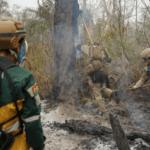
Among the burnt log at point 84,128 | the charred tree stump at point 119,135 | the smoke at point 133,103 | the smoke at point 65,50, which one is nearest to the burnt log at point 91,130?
the burnt log at point 84,128

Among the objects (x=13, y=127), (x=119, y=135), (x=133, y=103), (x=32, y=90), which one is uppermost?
(x=32, y=90)

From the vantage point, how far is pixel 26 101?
1250mm

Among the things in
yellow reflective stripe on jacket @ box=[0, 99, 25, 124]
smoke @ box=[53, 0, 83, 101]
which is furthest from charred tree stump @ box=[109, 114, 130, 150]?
smoke @ box=[53, 0, 83, 101]

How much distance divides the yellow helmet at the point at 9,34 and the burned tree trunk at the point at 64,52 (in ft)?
12.2

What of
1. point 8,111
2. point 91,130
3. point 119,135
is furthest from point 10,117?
point 91,130

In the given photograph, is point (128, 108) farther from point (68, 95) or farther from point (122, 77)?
point (68, 95)

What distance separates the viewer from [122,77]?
20.3ft

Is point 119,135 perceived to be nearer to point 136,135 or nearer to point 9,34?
point 136,135

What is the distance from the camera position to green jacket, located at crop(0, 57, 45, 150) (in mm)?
1140

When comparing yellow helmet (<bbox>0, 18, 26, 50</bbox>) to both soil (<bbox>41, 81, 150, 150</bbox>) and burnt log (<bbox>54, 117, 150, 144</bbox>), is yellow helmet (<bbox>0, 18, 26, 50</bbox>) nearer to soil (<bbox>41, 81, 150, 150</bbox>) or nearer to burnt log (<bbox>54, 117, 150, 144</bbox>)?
soil (<bbox>41, 81, 150, 150</bbox>)

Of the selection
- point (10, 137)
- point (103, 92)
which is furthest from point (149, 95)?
point (10, 137)

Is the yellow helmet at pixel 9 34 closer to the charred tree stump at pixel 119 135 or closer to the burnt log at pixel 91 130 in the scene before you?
the charred tree stump at pixel 119 135

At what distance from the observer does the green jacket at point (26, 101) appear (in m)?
1.14

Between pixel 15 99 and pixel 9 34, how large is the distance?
0.54 m
